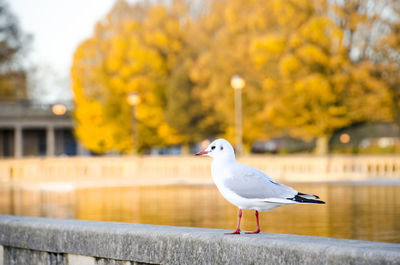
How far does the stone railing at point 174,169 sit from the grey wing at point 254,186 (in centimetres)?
2867

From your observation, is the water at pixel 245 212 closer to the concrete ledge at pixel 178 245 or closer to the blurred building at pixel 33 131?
the concrete ledge at pixel 178 245

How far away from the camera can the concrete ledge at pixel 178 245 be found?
5.28m

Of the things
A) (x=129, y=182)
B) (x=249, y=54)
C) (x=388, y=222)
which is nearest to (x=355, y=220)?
(x=388, y=222)

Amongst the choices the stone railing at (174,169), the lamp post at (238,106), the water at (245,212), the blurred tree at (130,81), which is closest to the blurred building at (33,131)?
the blurred tree at (130,81)

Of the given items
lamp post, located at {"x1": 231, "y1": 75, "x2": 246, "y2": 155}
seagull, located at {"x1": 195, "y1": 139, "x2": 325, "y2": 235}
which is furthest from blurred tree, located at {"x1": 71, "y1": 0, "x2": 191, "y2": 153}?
seagull, located at {"x1": 195, "y1": 139, "x2": 325, "y2": 235}

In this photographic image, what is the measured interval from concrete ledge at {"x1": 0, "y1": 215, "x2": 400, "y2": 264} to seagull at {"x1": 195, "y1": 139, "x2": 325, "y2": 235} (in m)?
0.34

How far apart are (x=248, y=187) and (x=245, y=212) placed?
13.9 m

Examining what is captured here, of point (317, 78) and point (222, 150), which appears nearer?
point (222, 150)

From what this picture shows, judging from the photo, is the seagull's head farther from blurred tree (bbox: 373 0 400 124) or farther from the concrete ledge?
blurred tree (bbox: 373 0 400 124)

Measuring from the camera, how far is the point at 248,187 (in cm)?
574

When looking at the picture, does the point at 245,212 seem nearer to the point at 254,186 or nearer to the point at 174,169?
the point at 254,186

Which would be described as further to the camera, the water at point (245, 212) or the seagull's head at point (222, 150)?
the water at point (245, 212)

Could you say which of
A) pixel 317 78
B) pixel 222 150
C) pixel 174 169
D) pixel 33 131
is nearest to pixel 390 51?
pixel 317 78

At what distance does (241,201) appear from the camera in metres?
5.78
